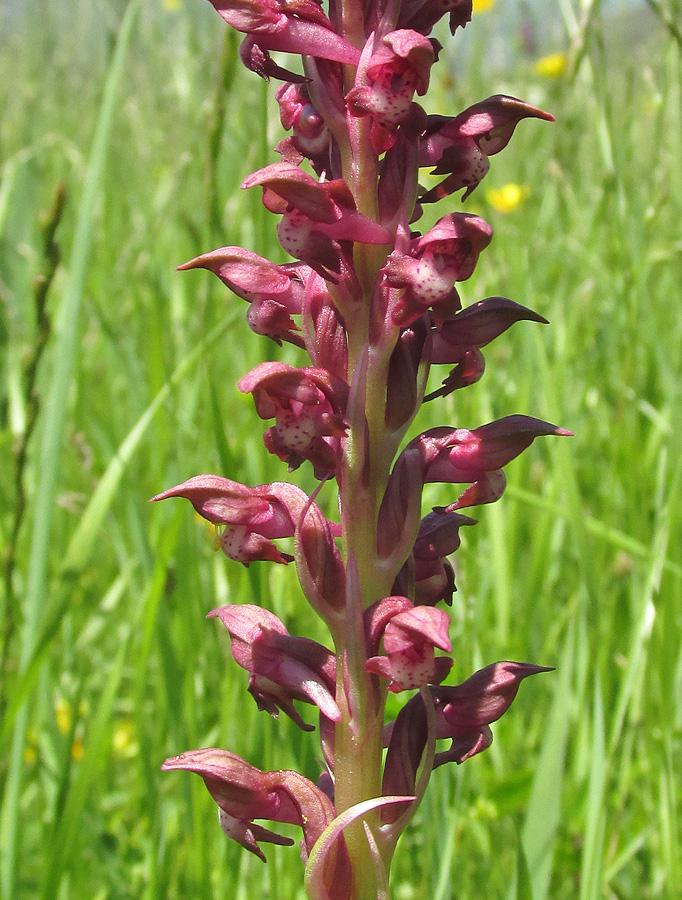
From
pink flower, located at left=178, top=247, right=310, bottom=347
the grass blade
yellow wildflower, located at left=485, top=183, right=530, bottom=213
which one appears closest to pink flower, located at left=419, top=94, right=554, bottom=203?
pink flower, located at left=178, top=247, right=310, bottom=347

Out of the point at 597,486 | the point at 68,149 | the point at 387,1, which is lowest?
the point at 597,486

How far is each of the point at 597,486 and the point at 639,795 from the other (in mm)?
1069

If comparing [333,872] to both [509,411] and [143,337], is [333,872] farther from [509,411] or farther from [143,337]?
[143,337]

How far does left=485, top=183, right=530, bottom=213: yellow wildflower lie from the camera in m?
4.24

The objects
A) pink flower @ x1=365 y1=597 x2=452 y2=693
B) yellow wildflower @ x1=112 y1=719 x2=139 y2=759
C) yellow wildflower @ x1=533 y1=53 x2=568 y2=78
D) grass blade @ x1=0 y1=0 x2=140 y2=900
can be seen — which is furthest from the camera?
yellow wildflower @ x1=533 y1=53 x2=568 y2=78

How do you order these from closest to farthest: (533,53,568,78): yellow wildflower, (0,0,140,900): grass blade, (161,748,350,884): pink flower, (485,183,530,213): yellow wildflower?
(161,748,350,884): pink flower
(0,0,140,900): grass blade
(485,183,530,213): yellow wildflower
(533,53,568,78): yellow wildflower

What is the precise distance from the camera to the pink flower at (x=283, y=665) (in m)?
1.20

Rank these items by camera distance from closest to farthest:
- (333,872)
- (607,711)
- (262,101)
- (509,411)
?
1. (333,872)
2. (262,101)
3. (607,711)
4. (509,411)

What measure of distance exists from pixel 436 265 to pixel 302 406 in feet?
0.75

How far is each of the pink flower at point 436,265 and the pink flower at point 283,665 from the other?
431 mm

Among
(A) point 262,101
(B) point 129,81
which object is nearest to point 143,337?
(A) point 262,101

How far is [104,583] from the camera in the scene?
9.12 ft

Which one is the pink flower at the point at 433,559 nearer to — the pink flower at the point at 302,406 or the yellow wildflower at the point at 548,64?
the pink flower at the point at 302,406

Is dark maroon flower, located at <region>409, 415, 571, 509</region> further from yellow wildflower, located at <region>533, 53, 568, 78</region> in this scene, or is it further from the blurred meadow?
yellow wildflower, located at <region>533, 53, 568, 78</region>
